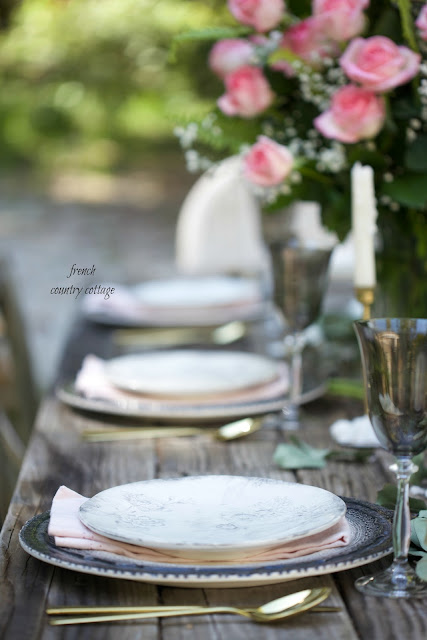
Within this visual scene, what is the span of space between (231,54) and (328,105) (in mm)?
178

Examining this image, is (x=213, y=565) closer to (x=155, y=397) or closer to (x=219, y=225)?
(x=155, y=397)

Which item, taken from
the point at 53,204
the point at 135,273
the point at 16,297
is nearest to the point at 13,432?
the point at 16,297

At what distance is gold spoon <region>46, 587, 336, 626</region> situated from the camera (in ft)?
1.99

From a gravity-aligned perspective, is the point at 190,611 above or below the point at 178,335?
above

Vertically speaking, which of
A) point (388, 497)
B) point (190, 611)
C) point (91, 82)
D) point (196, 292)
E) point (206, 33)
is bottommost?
point (91, 82)

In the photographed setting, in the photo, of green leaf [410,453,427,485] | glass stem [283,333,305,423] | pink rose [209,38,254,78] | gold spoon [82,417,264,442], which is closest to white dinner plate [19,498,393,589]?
green leaf [410,453,427,485]

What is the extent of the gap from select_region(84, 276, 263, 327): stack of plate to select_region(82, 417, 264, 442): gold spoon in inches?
25.6

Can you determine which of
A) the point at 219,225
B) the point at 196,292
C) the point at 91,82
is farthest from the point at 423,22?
the point at 91,82

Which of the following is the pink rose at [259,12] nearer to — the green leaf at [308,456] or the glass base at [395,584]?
the green leaf at [308,456]

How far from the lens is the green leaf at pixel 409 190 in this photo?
1.15 m

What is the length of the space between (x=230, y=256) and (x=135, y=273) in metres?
0.62

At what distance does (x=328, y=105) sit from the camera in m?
1.27

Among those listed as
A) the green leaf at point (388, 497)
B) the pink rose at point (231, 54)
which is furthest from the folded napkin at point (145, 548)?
the pink rose at point (231, 54)

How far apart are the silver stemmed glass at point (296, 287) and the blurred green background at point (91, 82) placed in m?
7.64
